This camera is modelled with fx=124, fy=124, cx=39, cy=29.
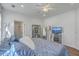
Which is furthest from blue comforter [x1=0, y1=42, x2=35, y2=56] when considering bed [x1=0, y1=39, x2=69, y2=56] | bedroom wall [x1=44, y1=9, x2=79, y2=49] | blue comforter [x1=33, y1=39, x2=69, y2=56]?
bedroom wall [x1=44, y1=9, x2=79, y2=49]

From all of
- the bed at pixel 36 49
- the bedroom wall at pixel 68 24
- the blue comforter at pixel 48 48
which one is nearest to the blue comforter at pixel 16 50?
the bed at pixel 36 49

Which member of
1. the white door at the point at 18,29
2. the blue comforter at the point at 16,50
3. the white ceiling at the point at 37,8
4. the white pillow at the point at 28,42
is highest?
the white ceiling at the point at 37,8

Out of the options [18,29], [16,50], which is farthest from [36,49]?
[18,29]

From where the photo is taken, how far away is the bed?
5.77ft

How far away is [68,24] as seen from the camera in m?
1.82

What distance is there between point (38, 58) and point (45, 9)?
71 cm

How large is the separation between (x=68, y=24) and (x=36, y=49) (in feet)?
1.95

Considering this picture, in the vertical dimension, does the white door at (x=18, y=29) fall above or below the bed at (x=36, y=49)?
above

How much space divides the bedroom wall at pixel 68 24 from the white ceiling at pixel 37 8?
2.7 inches

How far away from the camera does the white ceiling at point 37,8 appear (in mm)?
1749

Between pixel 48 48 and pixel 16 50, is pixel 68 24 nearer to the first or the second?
pixel 48 48

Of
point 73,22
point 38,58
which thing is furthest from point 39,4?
point 38,58

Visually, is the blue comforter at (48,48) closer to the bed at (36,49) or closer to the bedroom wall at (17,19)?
the bed at (36,49)

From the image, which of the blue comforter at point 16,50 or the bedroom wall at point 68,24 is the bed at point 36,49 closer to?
the blue comforter at point 16,50
